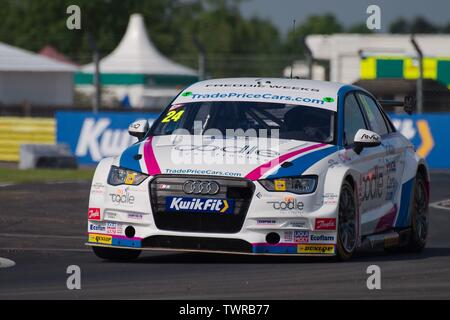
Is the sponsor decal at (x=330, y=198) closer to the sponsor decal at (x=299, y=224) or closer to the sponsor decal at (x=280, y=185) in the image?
the sponsor decal at (x=299, y=224)

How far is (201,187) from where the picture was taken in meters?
10.3

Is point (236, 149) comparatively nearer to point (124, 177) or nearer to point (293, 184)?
point (293, 184)

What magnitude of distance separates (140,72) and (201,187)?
49002 millimetres

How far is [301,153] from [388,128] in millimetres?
2231

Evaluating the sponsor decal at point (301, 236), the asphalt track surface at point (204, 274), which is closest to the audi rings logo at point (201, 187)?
the asphalt track surface at point (204, 274)

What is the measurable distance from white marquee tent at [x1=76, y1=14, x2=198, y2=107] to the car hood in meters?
47.1

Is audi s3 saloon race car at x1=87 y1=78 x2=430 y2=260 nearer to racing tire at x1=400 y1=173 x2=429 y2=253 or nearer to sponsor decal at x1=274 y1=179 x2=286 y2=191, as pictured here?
sponsor decal at x1=274 y1=179 x2=286 y2=191

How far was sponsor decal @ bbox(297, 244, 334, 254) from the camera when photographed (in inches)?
406

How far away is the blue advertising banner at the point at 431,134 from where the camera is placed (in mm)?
27000

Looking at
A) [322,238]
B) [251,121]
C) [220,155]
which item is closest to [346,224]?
[322,238]

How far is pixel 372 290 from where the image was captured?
28.7ft

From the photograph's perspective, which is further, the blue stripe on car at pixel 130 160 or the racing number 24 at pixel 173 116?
the racing number 24 at pixel 173 116

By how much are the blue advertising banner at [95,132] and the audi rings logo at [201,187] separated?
1770 cm

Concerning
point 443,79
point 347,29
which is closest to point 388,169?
point 443,79
